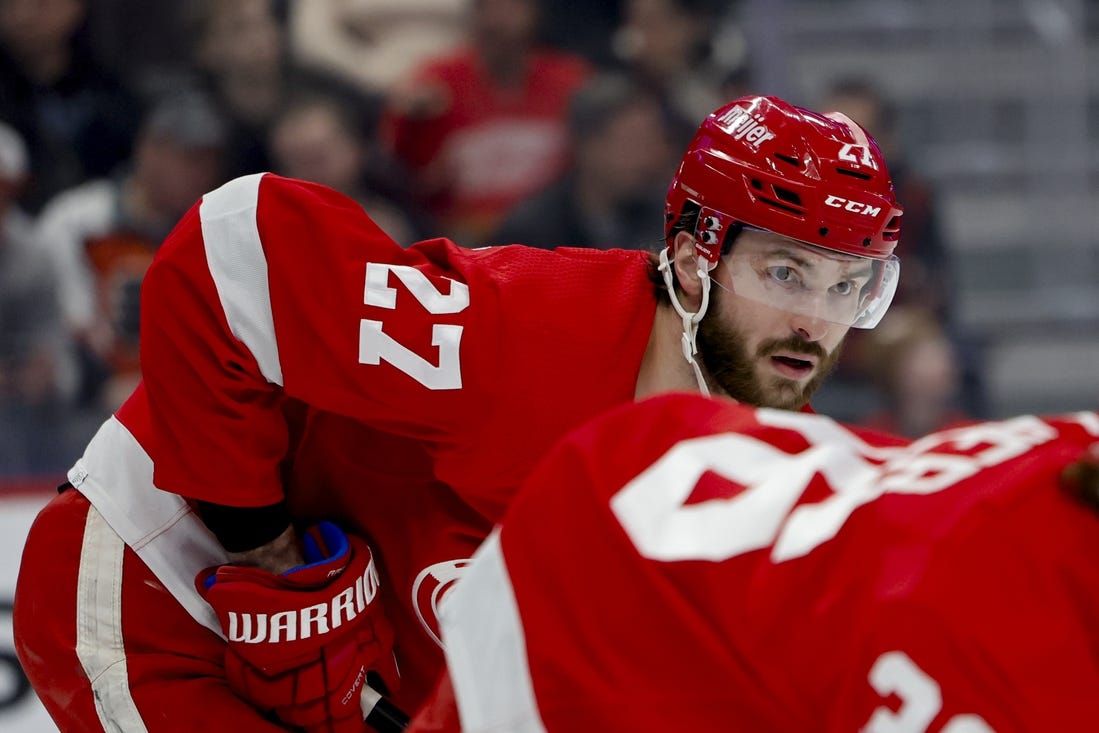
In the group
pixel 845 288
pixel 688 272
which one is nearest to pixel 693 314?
pixel 688 272

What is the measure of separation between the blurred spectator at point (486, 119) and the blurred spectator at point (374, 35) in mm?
41

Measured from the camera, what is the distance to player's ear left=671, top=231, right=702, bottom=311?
6.25 feet

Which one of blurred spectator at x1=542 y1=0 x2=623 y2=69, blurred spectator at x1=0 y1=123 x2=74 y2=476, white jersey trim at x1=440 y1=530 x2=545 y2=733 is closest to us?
white jersey trim at x1=440 y1=530 x2=545 y2=733

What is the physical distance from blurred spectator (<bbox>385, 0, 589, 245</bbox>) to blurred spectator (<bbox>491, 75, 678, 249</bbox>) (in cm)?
5

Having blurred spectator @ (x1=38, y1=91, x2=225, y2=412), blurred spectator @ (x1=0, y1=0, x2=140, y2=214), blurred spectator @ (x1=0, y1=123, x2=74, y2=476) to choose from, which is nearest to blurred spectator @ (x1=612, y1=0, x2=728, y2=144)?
blurred spectator @ (x1=38, y1=91, x2=225, y2=412)

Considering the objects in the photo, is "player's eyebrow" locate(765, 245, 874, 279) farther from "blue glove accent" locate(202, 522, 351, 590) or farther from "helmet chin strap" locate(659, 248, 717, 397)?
"blue glove accent" locate(202, 522, 351, 590)

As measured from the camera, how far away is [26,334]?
11.3ft

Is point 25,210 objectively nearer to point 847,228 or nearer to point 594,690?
point 847,228

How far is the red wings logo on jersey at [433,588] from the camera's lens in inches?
71.9

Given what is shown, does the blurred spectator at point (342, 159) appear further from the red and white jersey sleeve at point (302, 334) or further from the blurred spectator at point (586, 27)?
the red and white jersey sleeve at point (302, 334)

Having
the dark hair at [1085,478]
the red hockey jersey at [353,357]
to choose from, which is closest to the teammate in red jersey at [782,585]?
the dark hair at [1085,478]

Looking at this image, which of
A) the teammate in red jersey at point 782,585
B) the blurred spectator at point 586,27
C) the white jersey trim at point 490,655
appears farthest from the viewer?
the blurred spectator at point 586,27

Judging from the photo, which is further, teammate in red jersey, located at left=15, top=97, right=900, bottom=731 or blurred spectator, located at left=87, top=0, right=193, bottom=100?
blurred spectator, located at left=87, top=0, right=193, bottom=100

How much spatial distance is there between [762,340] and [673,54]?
95.1 inches
